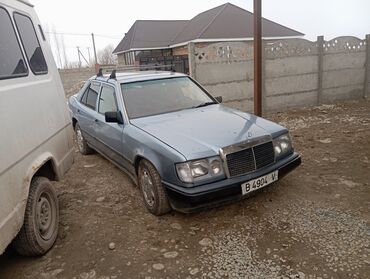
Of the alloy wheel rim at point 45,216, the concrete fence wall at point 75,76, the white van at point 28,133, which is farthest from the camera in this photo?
the concrete fence wall at point 75,76

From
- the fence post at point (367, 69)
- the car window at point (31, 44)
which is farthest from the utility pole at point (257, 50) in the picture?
the fence post at point (367, 69)

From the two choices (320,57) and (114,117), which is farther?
(320,57)

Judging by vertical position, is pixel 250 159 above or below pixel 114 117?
below

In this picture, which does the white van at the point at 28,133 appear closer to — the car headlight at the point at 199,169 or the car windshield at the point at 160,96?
the car windshield at the point at 160,96

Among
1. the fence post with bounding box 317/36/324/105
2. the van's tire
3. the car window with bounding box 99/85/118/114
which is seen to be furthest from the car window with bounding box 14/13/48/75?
the fence post with bounding box 317/36/324/105

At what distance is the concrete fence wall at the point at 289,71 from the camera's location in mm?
7875

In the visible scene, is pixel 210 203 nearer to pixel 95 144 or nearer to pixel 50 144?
pixel 50 144

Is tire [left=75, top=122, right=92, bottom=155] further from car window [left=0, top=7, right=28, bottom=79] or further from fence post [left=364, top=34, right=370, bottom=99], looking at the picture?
fence post [left=364, top=34, right=370, bottom=99]

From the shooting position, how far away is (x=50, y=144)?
3.30 m

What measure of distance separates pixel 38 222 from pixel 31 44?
6.05 feet

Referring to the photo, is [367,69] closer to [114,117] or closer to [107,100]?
[107,100]

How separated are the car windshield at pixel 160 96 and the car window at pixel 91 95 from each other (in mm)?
969

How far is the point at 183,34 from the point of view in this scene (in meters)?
24.9

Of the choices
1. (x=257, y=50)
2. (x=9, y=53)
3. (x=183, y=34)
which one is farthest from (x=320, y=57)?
(x=183, y=34)
